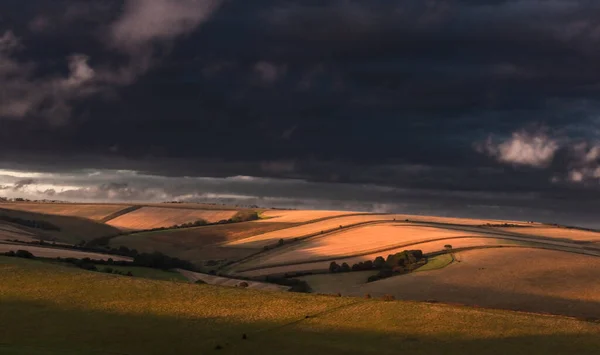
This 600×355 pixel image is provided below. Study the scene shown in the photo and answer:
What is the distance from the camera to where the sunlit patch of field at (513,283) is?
96375 millimetres

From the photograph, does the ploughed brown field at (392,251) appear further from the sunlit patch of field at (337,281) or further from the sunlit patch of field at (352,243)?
the sunlit patch of field at (337,281)

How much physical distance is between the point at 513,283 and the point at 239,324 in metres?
59.7

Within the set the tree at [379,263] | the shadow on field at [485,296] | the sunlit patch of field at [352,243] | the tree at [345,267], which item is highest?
the sunlit patch of field at [352,243]

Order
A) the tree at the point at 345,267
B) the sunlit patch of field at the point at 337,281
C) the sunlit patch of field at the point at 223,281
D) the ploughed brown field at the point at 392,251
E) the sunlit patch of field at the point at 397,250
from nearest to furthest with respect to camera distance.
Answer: the sunlit patch of field at the point at 223,281
the sunlit patch of field at the point at 337,281
the tree at the point at 345,267
the ploughed brown field at the point at 392,251
the sunlit patch of field at the point at 397,250

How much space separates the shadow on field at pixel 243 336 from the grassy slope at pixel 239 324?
0.08 metres

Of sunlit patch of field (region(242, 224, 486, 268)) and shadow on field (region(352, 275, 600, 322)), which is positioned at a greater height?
sunlit patch of field (region(242, 224, 486, 268))

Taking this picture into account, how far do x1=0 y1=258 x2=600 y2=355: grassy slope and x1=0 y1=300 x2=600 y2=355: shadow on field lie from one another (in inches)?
3.2

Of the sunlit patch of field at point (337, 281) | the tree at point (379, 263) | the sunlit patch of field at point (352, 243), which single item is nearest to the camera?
the sunlit patch of field at point (337, 281)

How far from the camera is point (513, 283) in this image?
10712 centimetres

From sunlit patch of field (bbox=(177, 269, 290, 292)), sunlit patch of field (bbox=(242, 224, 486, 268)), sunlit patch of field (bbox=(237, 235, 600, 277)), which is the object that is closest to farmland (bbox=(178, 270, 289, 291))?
sunlit patch of field (bbox=(177, 269, 290, 292))

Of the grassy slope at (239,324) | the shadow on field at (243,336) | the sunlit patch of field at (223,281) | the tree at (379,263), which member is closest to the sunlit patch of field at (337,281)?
the tree at (379,263)

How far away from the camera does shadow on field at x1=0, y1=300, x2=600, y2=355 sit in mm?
53562

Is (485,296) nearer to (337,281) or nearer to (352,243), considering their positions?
(337,281)

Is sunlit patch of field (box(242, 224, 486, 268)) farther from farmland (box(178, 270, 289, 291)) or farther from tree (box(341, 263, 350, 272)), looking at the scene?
farmland (box(178, 270, 289, 291))
